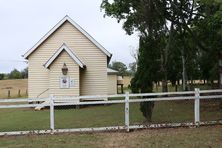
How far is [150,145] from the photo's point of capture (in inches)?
527

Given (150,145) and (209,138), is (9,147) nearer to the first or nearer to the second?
(150,145)

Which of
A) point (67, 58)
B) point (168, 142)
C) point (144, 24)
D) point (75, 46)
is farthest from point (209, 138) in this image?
point (75, 46)

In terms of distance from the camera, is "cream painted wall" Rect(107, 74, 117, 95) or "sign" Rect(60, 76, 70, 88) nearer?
"sign" Rect(60, 76, 70, 88)

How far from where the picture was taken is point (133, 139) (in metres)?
14.8

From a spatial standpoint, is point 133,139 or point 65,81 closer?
point 133,139

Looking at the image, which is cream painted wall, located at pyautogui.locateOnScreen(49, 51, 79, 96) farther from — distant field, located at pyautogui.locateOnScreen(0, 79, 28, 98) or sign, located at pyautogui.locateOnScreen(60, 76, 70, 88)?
distant field, located at pyautogui.locateOnScreen(0, 79, 28, 98)

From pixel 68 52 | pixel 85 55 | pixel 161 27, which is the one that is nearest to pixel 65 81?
pixel 68 52

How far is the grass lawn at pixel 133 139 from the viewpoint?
13586 millimetres

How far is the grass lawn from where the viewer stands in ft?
44.6

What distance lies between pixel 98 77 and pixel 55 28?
5065mm

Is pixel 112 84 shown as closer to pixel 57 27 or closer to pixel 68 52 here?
pixel 57 27

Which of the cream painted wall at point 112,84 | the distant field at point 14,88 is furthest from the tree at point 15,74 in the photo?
the cream painted wall at point 112,84

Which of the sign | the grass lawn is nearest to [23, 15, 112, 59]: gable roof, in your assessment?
the sign

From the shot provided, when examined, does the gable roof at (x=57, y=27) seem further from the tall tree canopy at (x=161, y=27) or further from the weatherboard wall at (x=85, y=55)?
the tall tree canopy at (x=161, y=27)
